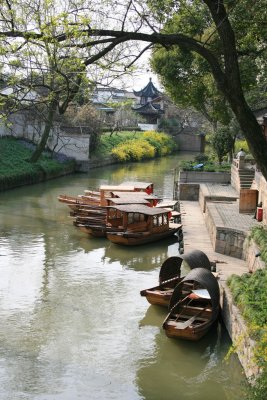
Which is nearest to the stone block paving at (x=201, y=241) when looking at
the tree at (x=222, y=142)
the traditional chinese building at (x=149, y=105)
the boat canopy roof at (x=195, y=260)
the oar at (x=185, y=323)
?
the boat canopy roof at (x=195, y=260)

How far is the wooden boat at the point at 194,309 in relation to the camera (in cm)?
1195

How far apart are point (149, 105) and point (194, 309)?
210ft

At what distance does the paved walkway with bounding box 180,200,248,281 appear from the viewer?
15297mm

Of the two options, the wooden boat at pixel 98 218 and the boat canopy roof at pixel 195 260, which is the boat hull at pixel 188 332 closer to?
the boat canopy roof at pixel 195 260

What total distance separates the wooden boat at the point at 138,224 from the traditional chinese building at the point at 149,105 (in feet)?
167

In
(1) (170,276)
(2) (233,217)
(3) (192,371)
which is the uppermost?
(2) (233,217)

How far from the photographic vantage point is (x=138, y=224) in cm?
2084

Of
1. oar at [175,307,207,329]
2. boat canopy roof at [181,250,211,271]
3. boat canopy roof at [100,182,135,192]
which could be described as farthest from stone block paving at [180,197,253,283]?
boat canopy roof at [100,182,135,192]

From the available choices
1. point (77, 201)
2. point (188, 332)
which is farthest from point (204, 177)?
point (188, 332)

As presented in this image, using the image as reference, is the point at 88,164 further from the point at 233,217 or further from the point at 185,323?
the point at 185,323

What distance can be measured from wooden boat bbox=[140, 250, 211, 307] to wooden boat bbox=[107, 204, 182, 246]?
5473 millimetres

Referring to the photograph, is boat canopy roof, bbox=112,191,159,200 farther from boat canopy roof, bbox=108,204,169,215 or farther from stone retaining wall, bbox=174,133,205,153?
stone retaining wall, bbox=174,133,205,153

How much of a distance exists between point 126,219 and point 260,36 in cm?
916

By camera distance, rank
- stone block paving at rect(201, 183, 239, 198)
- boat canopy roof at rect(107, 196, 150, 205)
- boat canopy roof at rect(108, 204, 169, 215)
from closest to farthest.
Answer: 1. boat canopy roof at rect(108, 204, 169, 215)
2. boat canopy roof at rect(107, 196, 150, 205)
3. stone block paving at rect(201, 183, 239, 198)
